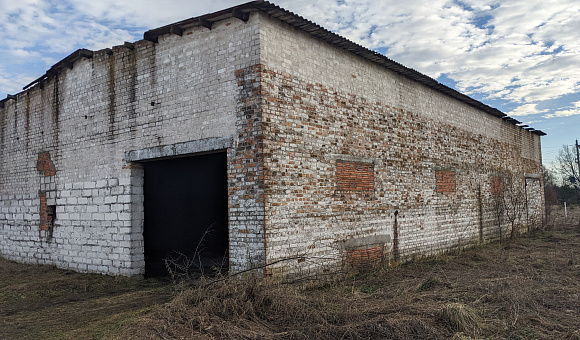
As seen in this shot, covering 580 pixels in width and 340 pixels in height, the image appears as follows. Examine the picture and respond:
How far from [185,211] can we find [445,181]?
7645 mm

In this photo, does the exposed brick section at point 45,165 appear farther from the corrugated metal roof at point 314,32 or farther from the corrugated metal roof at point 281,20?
the corrugated metal roof at point 314,32

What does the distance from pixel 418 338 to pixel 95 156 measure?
26.7 ft

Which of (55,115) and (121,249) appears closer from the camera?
(121,249)

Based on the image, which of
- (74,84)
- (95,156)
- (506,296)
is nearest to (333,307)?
(506,296)

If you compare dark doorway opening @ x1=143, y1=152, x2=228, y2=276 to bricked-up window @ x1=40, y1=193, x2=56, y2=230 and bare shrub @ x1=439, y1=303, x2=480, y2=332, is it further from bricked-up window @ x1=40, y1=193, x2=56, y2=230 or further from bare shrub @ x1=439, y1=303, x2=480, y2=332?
bare shrub @ x1=439, y1=303, x2=480, y2=332

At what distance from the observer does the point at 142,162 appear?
30.9 ft

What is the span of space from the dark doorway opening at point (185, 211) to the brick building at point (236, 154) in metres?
0.06

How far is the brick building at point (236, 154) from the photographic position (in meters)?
7.63

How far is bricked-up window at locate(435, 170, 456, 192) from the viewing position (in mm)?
12359

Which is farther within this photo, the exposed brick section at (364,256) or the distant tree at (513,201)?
the distant tree at (513,201)

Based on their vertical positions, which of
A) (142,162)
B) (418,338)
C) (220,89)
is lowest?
(418,338)

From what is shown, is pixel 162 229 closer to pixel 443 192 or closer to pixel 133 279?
pixel 133 279

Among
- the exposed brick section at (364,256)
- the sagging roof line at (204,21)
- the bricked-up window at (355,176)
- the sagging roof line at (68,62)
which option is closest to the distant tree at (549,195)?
the exposed brick section at (364,256)

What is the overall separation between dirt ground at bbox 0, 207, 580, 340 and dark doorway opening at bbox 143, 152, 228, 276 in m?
1.44
